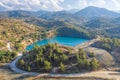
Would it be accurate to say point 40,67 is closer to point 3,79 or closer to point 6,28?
point 3,79

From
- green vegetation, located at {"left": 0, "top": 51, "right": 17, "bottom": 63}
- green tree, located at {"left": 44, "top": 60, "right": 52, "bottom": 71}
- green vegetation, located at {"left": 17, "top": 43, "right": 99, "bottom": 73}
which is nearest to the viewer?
green tree, located at {"left": 44, "top": 60, "right": 52, "bottom": 71}

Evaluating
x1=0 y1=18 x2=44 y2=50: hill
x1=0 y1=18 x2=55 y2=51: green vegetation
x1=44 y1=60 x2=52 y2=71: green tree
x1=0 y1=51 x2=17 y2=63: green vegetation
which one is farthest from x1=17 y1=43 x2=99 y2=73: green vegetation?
x1=0 y1=18 x2=44 y2=50: hill

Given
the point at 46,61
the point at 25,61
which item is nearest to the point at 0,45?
the point at 25,61

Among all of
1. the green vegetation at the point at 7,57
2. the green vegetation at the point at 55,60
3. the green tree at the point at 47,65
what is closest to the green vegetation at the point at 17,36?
the green vegetation at the point at 7,57

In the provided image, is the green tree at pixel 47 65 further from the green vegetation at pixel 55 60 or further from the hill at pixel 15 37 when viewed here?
the hill at pixel 15 37

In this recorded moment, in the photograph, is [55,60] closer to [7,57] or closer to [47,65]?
[47,65]

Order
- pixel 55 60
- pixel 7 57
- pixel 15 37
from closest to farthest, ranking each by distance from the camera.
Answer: pixel 55 60
pixel 7 57
pixel 15 37

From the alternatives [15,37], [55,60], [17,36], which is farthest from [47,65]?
[17,36]

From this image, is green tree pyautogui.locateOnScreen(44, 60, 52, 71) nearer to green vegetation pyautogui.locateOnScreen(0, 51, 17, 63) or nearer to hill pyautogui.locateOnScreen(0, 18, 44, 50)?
green vegetation pyautogui.locateOnScreen(0, 51, 17, 63)

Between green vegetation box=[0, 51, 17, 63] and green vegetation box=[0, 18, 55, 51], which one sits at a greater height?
green vegetation box=[0, 18, 55, 51]
